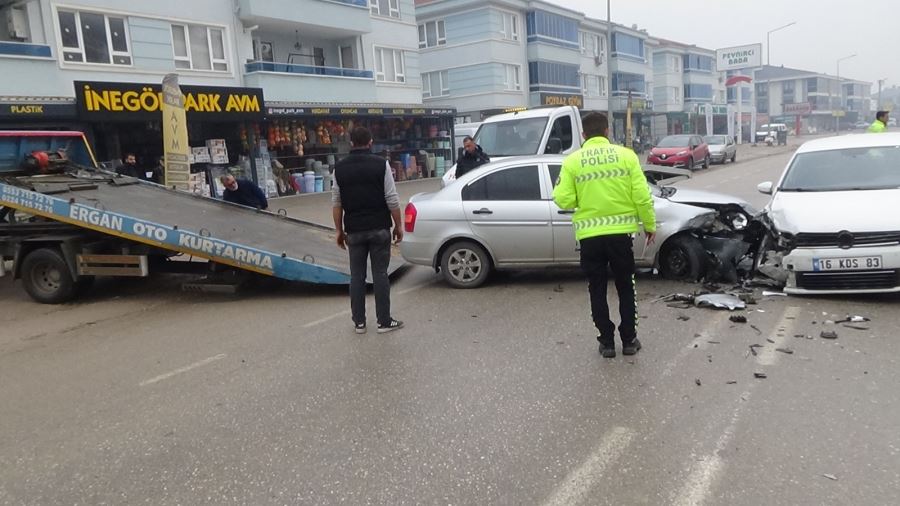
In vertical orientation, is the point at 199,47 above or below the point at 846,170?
above

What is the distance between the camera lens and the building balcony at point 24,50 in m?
16.3

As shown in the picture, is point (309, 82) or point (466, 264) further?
point (309, 82)

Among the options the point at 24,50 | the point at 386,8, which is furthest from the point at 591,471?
the point at 386,8

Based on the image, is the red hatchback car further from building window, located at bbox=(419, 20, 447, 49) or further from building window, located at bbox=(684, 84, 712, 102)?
building window, located at bbox=(684, 84, 712, 102)

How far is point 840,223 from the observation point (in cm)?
620

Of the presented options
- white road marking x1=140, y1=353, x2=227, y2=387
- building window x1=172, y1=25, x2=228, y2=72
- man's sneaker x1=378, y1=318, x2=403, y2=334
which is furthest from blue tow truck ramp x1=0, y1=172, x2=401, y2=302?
building window x1=172, y1=25, x2=228, y2=72

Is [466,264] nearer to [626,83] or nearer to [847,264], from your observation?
[847,264]

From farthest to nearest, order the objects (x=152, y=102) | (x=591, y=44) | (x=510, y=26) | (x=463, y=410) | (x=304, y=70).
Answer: (x=591, y=44)
(x=510, y=26)
(x=304, y=70)
(x=152, y=102)
(x=463, y=410)

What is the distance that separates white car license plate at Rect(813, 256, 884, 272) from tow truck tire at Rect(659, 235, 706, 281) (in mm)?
1354

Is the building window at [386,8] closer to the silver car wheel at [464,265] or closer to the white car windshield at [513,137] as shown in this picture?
the white car windshield at [513,137]

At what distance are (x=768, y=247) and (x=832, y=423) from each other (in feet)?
12.2

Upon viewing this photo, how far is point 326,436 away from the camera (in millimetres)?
4059

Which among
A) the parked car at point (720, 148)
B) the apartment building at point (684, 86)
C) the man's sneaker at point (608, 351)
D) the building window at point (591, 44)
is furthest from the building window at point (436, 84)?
the man's sneaker at point (608, 351)

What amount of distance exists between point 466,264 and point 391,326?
6.31 ft
